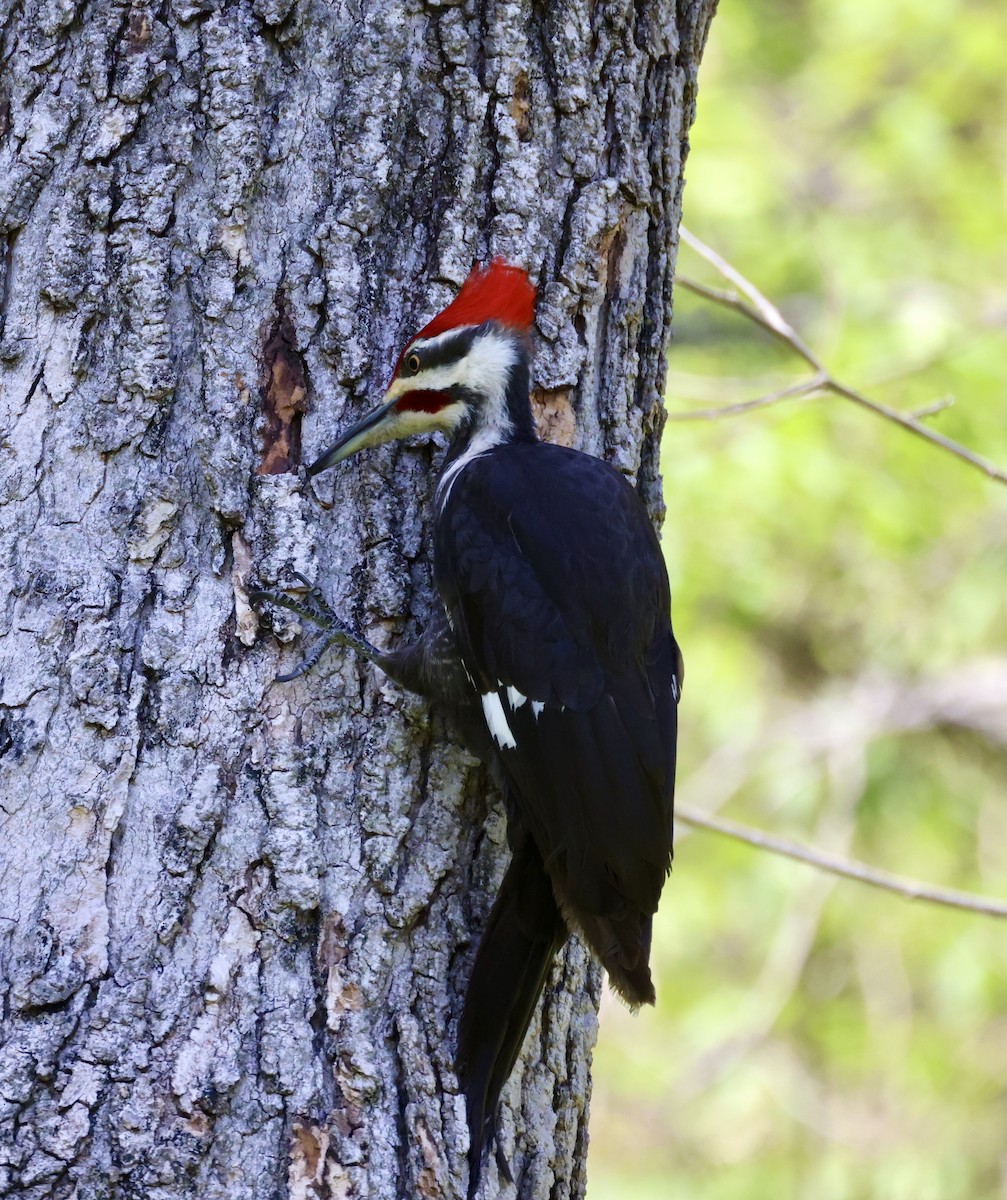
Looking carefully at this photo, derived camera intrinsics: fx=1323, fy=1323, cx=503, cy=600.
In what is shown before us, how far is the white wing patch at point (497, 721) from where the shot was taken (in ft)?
5.76

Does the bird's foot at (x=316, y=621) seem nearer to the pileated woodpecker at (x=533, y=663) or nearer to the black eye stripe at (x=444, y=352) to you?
the pileated woodpecker at (x=533, y=663)

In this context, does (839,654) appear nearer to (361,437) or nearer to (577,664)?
(577,664)

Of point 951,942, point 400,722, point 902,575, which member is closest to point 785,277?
point 902,575

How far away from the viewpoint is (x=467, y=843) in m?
1.78

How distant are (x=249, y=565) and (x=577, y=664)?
0.46 metres

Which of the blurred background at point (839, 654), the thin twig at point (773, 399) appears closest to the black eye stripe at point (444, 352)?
the thin twig at point (773, 399)

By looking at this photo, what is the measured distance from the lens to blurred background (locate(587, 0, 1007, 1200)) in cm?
446

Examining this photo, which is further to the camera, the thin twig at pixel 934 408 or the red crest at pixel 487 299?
the thin twig at pixel 934 408

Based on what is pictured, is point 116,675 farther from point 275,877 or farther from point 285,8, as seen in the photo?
point 285,8

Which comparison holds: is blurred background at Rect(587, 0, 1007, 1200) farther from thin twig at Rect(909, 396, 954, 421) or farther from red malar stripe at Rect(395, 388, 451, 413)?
red malar stripe at Rect(395, 388, 451, 413)

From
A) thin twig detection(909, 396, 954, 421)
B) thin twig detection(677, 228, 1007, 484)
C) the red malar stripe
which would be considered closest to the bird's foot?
the red malar stripe

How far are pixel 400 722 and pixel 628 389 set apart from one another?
0.63 m

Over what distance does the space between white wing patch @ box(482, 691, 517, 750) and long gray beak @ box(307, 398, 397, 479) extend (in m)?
0.38

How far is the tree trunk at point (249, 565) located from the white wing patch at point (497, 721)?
8 cm
